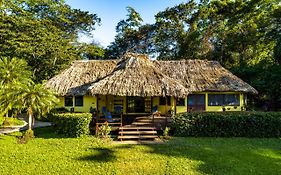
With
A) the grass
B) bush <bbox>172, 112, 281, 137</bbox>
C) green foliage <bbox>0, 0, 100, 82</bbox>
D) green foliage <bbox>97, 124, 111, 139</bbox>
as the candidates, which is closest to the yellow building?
the grass

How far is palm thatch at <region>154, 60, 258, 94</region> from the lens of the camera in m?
24.0

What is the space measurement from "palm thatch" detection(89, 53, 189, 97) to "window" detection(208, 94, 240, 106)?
6.53 m

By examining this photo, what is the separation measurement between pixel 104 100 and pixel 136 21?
23.2 m

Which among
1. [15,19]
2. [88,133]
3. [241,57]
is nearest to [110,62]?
[15,19]

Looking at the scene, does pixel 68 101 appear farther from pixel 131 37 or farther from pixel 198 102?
pixel 131 37

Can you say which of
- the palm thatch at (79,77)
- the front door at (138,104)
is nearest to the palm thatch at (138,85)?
the front door at (138,104)

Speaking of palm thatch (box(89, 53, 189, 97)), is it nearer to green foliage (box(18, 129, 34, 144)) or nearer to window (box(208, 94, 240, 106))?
green foliage (box(18, 129, 34, 144))

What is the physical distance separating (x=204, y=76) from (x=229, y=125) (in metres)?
8.84

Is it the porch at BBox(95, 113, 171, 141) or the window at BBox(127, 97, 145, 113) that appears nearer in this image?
the porch at BBox(95, 113, 171, 141)

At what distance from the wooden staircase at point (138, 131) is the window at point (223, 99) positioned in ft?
→ 28.2

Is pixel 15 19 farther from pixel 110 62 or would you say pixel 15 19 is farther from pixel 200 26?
pixel 200 26

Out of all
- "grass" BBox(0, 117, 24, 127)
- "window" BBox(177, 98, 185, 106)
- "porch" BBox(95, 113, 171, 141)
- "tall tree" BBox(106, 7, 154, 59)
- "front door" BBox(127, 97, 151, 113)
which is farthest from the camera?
"tall tree" BBox(106, 7, 154, 59)

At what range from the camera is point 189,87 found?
24.1 metres

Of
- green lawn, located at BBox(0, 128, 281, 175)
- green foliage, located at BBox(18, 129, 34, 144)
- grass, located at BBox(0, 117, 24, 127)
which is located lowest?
green lawn, located at BBox(0, 128, 281, 175)
